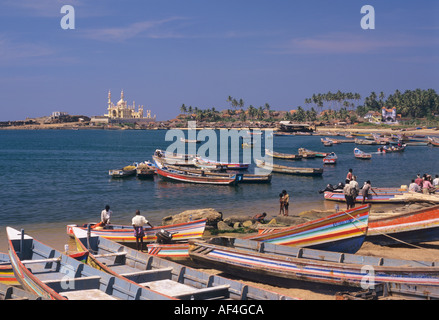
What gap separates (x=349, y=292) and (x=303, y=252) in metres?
2.80

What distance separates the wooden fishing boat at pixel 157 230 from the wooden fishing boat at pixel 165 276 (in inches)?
98.8

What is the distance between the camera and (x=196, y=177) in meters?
44.8

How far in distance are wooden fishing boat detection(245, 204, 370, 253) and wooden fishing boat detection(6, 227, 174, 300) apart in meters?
6.46

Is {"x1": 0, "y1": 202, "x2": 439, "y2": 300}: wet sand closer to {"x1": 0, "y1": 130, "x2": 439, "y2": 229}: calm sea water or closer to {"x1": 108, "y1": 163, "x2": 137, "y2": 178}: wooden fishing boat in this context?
{"x1": 0, "y1": 130, "x2": 439, "y2": 229}: calm sea water

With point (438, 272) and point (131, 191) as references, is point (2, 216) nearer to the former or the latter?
point (131, 191)

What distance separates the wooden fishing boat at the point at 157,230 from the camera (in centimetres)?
1783

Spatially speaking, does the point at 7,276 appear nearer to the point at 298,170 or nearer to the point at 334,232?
the point at 334,232

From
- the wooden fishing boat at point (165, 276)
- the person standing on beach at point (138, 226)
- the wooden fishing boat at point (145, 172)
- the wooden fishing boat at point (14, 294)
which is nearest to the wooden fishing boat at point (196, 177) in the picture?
the wooden fishing boat at point (145, 172)

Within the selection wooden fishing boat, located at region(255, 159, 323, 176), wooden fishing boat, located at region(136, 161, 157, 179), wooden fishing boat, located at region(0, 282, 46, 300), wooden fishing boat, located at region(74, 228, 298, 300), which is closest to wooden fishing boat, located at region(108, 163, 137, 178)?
wooden fishing boat, located at region(136, 161, 157, 179)

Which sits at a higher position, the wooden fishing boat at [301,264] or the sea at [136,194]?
the wooden fishing boat at [301,264]

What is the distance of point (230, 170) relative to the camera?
55.9 meters

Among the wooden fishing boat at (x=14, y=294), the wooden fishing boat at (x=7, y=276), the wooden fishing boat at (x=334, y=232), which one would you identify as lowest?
the wooden fishing boat at (x=7, y=276)

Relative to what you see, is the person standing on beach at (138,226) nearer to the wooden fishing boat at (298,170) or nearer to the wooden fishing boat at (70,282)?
the wooden fishing boat at (70,282)

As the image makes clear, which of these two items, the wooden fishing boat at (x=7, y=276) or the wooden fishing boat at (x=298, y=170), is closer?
the wooden fishing boat at (x=7, y=276)
